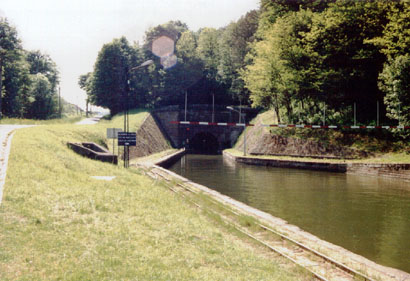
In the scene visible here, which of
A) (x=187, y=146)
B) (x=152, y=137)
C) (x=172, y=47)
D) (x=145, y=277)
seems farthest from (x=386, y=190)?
(x=172, y=47)

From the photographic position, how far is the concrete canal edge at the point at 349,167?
26.3 m

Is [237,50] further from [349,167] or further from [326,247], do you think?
[326,247]

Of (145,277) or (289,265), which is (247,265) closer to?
(289,265)

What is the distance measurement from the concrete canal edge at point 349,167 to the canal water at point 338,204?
99 centimetres

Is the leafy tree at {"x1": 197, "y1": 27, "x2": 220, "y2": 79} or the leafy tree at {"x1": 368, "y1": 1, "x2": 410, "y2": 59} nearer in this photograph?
the leafy tree at {"x1": 368, "y1": 1, "x2": 410, "y2": 59}

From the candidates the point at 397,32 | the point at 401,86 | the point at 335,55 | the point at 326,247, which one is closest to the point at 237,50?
the point at 335,55

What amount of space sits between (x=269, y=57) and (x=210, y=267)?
38.6 meters

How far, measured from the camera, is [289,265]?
8.82m

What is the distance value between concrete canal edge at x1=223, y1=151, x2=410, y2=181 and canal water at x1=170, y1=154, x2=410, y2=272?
990 mm

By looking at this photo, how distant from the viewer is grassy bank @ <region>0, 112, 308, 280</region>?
702 cm

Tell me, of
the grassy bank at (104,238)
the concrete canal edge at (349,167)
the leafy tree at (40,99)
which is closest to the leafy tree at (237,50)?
the concrete canal edge at (349,167)

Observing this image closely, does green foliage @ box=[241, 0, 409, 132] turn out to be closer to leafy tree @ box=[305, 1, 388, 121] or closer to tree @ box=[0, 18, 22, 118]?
leafy tree @ box=[305, 1, 388, 121]

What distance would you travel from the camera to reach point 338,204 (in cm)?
1792

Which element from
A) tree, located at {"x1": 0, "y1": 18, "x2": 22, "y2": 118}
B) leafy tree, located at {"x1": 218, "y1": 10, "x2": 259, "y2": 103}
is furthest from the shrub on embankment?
tree, located at {"x1": 0, "y1": 18, "x2": 22, "y2": 118}
